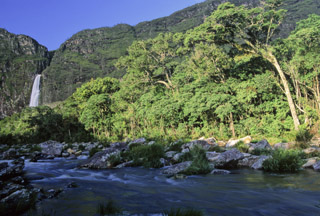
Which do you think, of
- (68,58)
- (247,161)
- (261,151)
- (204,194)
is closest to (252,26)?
(261,151)

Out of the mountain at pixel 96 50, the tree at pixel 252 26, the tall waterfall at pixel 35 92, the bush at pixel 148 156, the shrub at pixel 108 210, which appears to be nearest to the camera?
the shrub at pixel 108 210

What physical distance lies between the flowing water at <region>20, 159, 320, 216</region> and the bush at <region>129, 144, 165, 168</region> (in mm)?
2205

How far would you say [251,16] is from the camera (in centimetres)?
1964

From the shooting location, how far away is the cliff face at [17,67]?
96625 mm

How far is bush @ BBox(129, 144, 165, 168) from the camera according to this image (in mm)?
10225

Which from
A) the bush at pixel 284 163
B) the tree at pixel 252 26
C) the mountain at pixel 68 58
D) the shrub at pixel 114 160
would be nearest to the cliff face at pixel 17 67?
the mountain at pixel 68 58

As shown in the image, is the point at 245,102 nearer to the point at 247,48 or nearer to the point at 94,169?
the point at 247,48

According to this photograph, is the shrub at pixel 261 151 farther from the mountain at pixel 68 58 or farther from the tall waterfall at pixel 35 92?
the tall waterfall at pixel 35 92

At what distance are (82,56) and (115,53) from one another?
66.3ft

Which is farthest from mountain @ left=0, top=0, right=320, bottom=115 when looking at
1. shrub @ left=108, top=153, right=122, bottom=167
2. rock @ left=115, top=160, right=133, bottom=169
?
rock @ left=115, top=160, right=133, bottom=169

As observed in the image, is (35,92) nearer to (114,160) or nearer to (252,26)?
(252,26)

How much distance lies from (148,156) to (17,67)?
125103 millimetres

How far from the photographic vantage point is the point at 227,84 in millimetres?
21891

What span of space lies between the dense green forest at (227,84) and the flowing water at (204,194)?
1049cm
